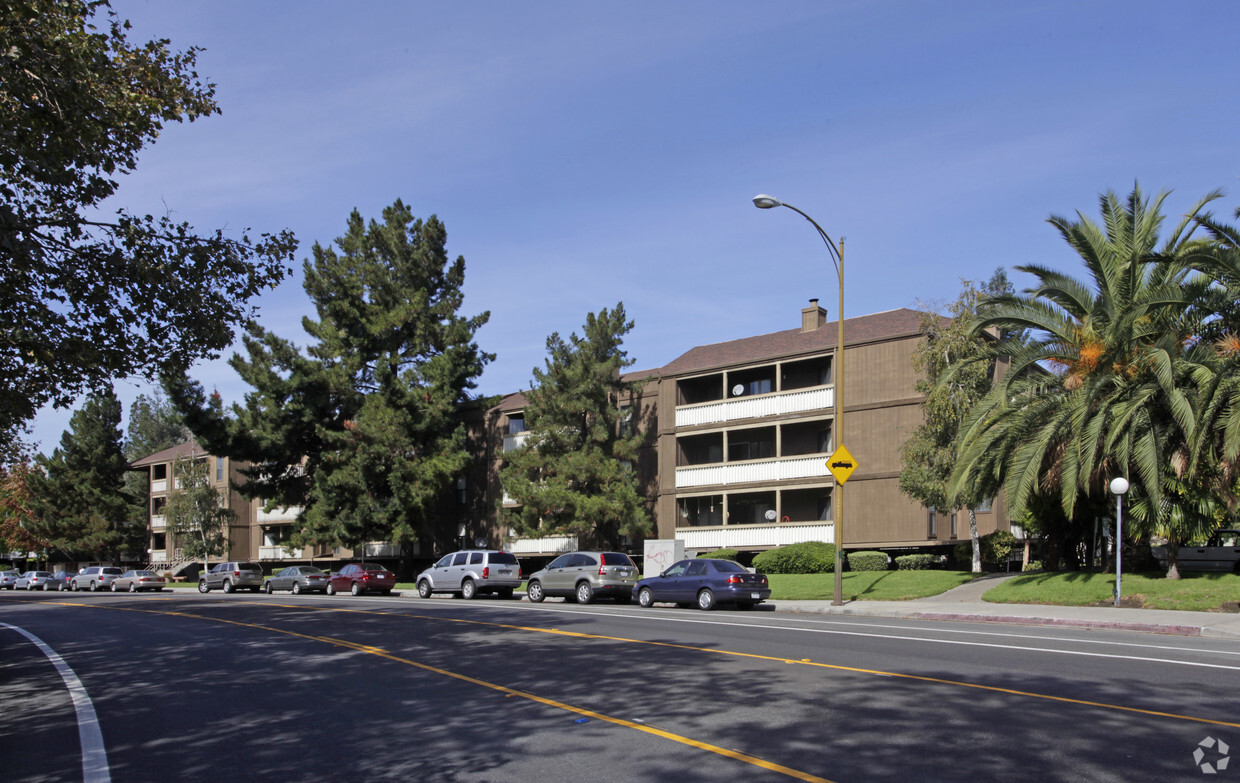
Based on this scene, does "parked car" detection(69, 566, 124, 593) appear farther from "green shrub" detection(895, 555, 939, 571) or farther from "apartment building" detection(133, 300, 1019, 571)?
"green shrub" detection(895, 555, 939, 571)

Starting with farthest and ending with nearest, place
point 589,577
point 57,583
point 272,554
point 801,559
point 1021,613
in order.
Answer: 1. point 272,554
2. point 57,583
3. point 801,559
4. point 589,577
5. point 1021,613

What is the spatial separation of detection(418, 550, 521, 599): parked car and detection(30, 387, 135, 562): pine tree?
4849cm

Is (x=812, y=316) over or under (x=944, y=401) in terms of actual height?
over

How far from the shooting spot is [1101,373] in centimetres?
2305

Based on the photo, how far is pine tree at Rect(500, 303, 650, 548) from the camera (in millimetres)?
38812

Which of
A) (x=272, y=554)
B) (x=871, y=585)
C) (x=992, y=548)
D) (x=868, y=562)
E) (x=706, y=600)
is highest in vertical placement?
(x=992, y=548)

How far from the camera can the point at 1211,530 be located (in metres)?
21.7

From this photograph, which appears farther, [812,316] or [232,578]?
[232,578]

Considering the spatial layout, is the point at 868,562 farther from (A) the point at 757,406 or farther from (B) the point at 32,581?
(B) the point at 32,581

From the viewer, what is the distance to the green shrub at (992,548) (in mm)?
32312

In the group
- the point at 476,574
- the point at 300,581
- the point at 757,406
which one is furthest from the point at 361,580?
the point at 757,406

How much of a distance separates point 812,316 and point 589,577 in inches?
714

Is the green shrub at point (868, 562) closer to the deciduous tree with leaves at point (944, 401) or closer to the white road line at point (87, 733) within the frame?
the deciduous tree with leaves at point (944, 401)

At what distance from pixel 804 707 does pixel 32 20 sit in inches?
495
